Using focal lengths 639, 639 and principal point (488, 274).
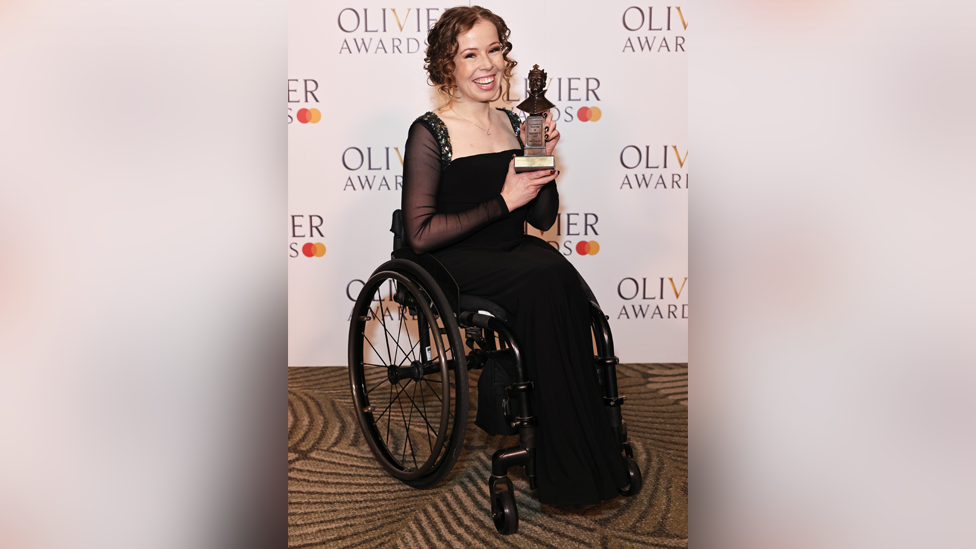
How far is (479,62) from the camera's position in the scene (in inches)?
80.5

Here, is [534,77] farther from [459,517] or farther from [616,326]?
[616,326]

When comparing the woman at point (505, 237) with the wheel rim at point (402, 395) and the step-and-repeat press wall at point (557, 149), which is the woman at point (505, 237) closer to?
the wheel rim at point (402, 395)

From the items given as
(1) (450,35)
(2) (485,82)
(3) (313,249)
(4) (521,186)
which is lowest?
(3) (313,249)

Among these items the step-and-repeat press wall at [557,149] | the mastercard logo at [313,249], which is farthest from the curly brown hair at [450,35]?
the mastercard logo at [313,249]

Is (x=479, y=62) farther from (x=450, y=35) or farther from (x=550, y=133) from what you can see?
(x=550, y=133)

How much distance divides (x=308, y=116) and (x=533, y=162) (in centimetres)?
186

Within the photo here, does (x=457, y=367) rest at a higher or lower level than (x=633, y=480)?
higher

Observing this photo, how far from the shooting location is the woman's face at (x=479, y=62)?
203 centimetres

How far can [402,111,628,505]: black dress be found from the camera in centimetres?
165

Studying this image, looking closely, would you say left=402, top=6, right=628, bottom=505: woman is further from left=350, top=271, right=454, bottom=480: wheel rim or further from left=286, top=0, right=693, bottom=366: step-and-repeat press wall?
left=286, top=0, right=693, bottom=366: step-and-repeat press wall

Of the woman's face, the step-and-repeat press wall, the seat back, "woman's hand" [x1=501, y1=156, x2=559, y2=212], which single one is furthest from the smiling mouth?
the step-and-repeat press wall

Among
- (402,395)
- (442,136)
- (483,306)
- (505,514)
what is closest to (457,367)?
(483,306)
